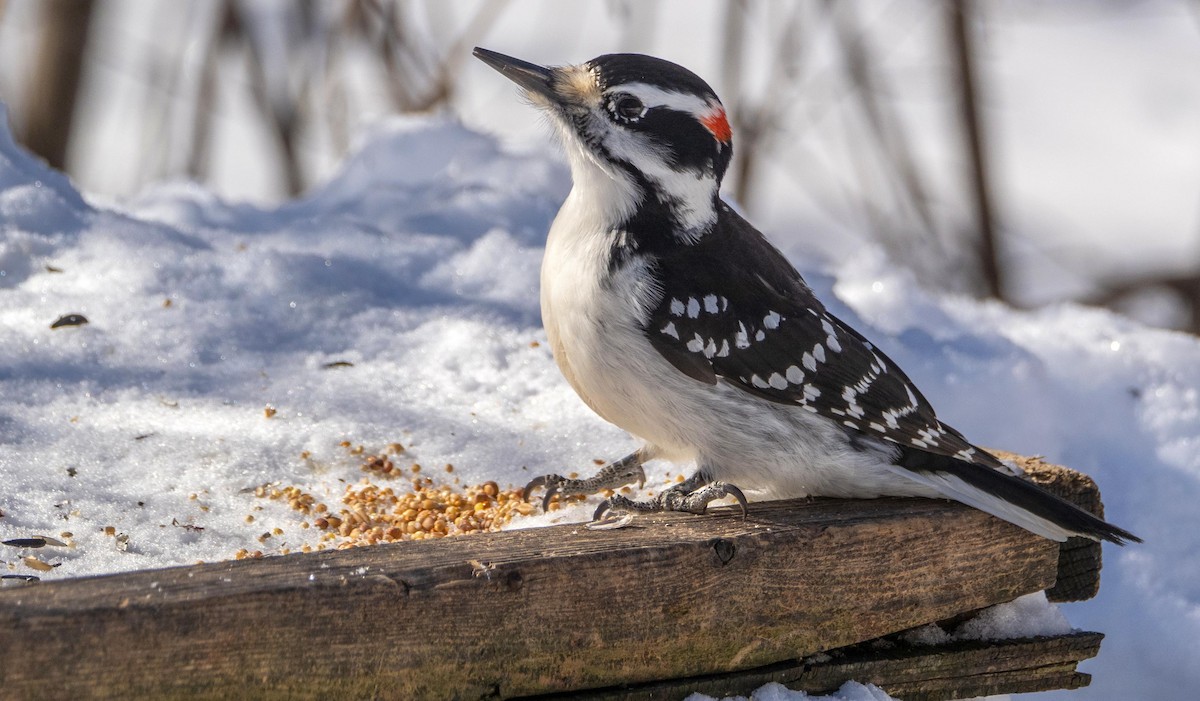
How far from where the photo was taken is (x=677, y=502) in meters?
2.81

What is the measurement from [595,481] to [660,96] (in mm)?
929

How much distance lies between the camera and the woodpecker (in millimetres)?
2785

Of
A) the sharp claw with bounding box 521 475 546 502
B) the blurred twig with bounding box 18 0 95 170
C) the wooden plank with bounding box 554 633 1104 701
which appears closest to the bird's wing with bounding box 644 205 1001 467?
the wooden plank with bounding box 554 633 1104 701

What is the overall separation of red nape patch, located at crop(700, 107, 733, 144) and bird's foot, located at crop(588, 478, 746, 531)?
784 millimetres

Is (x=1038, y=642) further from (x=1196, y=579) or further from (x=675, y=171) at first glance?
(x=675, y=171)

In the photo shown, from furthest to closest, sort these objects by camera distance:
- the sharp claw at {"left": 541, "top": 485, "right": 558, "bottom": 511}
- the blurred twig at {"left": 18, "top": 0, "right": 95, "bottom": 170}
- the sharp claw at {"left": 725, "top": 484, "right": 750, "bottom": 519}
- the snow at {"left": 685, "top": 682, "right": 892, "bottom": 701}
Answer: the blurred twig at {"left": 18, "top": 0, "right": 95, "bottom": 170} → the sharp claw at {"left": 541, "top": 485, "right": 558, "bottom": 511} → the sharp claw at {"left": 725, "top": 484, "right": 750, "bottom": 519} → the snow at {"left": 685, "top": 682, "right": 892, "bottom": 701}

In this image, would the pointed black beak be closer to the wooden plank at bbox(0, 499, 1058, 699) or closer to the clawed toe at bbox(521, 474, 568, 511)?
the clawed toe at bbox(521, 474, 568, 511)

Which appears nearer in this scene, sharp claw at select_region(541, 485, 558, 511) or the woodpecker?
the woodpecker

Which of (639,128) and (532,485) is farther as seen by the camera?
(532,485)

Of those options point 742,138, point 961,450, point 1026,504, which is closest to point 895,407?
point 961,450

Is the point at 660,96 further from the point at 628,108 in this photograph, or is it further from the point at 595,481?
the point at 595,481

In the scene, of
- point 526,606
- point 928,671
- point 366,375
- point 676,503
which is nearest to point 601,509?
point 676,503

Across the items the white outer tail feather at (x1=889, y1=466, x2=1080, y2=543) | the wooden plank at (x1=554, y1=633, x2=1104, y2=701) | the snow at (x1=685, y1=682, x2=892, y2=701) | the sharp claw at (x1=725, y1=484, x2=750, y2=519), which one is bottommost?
A: the snow at (x1=685, y1=682, x2=892, y2=701)

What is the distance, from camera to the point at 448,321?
4.02 m
